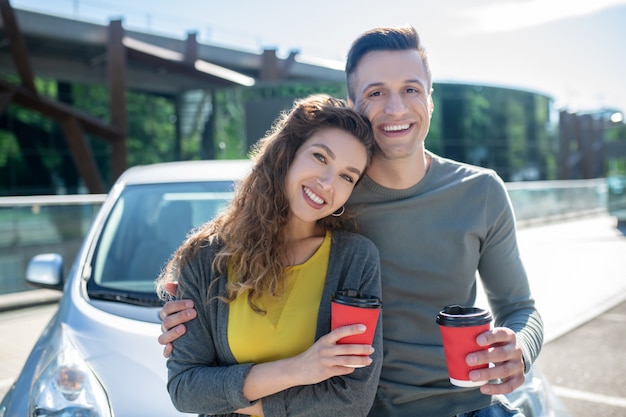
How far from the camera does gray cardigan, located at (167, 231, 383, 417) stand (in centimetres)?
170

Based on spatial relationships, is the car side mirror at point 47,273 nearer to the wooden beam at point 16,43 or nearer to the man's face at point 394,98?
the man's face at point 394,98

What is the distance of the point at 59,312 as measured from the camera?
2.99 meters

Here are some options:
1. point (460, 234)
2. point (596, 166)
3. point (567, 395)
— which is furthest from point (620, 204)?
point (596, 166)

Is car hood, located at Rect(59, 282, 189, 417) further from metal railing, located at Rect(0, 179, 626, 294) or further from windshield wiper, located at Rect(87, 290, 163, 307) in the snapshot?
metal railing, located at Rect(0, 179, 626, 294)

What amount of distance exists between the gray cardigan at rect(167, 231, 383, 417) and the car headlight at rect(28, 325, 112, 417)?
2.08 feet

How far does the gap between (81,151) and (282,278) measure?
67.6 ft

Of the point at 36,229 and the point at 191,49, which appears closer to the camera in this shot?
the point at 36,229

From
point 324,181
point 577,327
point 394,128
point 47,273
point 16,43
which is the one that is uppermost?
point 16,43

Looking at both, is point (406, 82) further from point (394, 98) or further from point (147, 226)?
point (147, 226)

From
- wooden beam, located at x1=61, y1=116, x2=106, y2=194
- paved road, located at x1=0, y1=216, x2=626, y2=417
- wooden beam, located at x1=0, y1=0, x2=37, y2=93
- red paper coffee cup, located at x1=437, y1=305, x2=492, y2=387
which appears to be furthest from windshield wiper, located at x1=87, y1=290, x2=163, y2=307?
wooden beam, located at x1=61, y1=116, x2=106, y2=194

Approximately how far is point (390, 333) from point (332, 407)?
0.39 meters

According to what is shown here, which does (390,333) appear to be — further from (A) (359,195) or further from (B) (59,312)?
(B) (59,312)

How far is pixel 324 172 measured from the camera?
1.85m

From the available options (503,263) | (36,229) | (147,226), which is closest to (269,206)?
(503,263)
